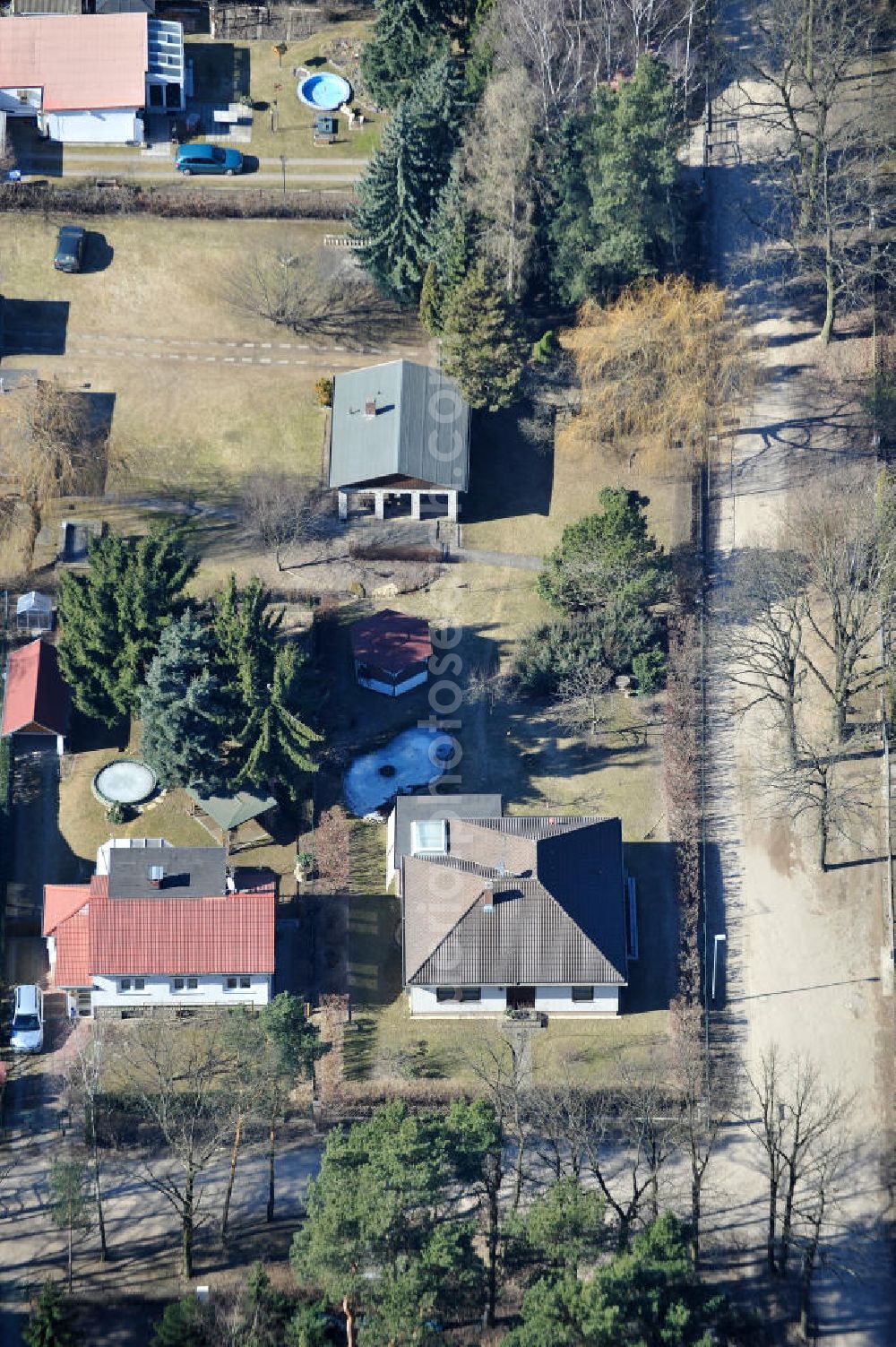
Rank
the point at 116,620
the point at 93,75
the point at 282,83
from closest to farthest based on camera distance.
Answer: the point at 116,620
the point at 93,75
the point at 282,83

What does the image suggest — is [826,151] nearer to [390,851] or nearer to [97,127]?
[97,127]

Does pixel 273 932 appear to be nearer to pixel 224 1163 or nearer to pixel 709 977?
pixel 224 1163

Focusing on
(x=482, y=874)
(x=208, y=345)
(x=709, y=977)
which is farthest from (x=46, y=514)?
(x=709, y=977)

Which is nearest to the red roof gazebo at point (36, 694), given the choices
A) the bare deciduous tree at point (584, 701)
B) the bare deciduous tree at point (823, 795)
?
the bare deciduous tree at point (584, 701)

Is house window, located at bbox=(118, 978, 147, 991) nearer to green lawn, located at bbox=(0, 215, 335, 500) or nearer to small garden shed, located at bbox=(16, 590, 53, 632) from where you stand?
small garden shed, located at bbox=(16, 590, 53, 632)

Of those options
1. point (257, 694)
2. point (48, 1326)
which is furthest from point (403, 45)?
point (48, 1326)

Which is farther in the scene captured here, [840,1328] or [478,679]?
[478,679]

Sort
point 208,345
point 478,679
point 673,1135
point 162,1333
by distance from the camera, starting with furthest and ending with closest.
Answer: point 208,345, point 478,679, point 673,1135, point 162,1333
